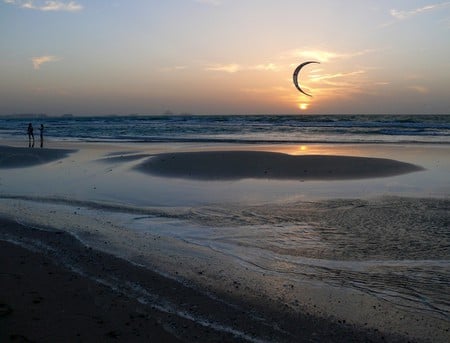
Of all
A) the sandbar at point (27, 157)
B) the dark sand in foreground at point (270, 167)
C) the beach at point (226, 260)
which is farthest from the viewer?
the sandbar at point (27, 157)

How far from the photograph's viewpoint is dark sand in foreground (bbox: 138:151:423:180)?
1611cm

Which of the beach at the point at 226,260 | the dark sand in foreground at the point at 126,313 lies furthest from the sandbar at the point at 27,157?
the dark sand in foreground at the point at 126,313

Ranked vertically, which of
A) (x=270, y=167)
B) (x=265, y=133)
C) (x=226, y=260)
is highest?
(x=265, y=133)

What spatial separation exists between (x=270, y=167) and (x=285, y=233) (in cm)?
918

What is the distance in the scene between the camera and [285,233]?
8.76m

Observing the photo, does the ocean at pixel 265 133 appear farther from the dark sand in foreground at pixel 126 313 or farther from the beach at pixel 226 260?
the dark sand in foreground at pixel 126 313

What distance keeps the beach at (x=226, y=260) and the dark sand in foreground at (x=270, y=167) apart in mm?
1253

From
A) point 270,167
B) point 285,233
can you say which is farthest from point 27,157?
point 285,233

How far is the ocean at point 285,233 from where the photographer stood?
19.2 feet

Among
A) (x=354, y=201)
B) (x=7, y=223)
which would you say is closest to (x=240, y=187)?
(x=354, y=201)

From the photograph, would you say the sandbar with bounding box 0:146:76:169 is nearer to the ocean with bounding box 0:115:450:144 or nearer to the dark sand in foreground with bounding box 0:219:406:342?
the ocean with bounding box 0:115:450:144

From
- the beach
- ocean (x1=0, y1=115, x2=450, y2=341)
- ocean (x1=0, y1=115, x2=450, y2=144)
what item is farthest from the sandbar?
ocean (x1=0, y1=115, x2=450, y2=144)

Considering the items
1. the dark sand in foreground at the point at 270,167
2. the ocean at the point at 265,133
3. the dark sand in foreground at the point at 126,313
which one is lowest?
the dark sand in foreground at the point at 126,313

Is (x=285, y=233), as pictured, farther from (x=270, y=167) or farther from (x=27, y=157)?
(x=27, y=157)
